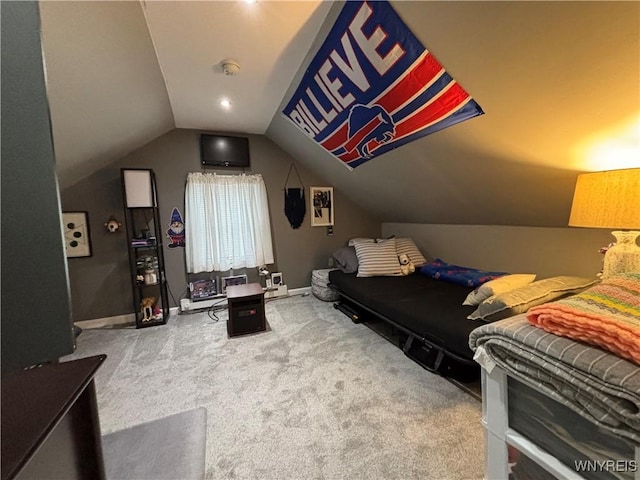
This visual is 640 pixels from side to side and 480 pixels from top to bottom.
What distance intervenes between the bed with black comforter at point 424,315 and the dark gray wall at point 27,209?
1846 millimetres

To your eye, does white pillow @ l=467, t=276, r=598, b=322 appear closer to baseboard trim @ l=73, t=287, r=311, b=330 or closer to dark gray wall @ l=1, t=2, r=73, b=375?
dark gray wall @ l=1, t=2, r=73, b=375

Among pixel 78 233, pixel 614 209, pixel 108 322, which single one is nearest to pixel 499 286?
pixel 614 209

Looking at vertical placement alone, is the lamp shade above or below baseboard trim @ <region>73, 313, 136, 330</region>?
above

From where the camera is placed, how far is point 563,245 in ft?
7.27

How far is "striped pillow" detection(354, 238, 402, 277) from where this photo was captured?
10.2 ft

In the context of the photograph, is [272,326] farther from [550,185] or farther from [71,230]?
[550,185]

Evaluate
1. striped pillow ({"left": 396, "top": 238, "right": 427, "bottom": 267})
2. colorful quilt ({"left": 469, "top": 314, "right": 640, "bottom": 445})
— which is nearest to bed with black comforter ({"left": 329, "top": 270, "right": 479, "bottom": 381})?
striped pillow ({"left": 396, "top": 238, "right": 427, "bottom": 267})

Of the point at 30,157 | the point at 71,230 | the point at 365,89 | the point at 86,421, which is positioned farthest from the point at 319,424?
the point at 71,230

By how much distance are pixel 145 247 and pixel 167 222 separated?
440mm

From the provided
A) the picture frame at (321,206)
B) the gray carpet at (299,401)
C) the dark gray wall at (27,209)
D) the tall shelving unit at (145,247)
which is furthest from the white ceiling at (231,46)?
the gray carpet at (299,401)

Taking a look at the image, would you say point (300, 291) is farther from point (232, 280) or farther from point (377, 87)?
point (377, 87)

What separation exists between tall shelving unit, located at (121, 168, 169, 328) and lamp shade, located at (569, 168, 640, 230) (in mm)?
3614

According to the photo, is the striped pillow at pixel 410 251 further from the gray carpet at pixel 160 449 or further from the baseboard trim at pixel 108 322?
the baseboard trim at pixel 108 322

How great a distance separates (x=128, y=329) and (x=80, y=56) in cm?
262
